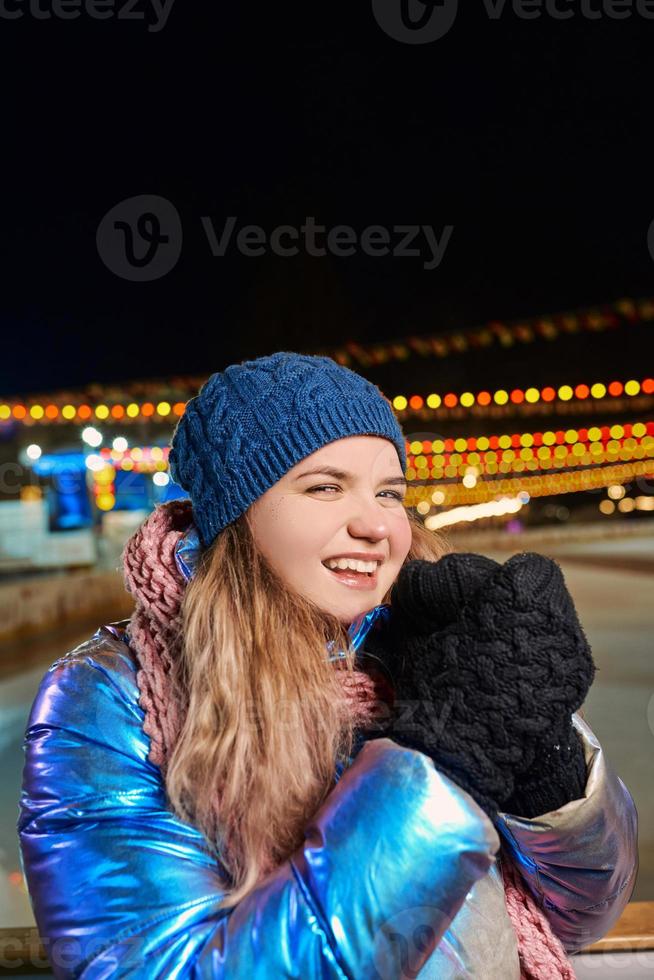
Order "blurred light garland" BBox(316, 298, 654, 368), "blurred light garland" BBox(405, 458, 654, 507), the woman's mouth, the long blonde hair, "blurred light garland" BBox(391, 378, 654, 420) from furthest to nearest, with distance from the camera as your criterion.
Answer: "blurred light garland" BBox(405, 458, 654, 507), "blurred light garland" BBox(391, 378, 654, 420), "blurred light garland" BBox(316, 298, 654, 368), the woman's mouth, the long blonde hair

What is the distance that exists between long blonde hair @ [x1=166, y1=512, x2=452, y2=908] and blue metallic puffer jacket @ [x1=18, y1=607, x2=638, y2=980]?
0.03 m

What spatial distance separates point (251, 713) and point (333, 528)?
193 millimetres

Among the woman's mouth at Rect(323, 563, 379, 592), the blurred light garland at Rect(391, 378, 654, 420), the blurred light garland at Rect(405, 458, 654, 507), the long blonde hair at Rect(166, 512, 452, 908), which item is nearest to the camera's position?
the long blonde hair at Rect(166, 512, 452, 908)

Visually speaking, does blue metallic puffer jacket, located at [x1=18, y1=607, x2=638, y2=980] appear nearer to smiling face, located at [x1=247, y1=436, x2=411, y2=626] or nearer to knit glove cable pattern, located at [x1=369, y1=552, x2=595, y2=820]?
knit glove cable pattern, located at [x1=369, y1=552, x2=595, y2=820]

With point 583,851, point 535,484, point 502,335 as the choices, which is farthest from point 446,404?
point 535,484

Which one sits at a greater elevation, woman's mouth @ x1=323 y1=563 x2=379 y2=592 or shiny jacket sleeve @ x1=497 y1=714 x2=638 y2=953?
woman's mouth @ x1=323 y1=563 x2=379 y2=592

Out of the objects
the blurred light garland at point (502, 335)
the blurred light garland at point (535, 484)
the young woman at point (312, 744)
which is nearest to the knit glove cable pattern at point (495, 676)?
the young woman at point (312, 744)

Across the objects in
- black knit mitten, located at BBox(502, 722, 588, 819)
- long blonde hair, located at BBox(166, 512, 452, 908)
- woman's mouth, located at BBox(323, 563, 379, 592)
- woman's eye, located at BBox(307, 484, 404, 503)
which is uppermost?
woman's eye, located at BBox(307, 484, 404, 503)

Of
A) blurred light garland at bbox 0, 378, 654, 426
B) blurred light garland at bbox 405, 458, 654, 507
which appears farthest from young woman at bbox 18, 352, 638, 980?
blurred light garland at bbox 405, 458, 654, 507

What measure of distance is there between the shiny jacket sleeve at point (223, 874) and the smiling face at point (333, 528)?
0.61 ft

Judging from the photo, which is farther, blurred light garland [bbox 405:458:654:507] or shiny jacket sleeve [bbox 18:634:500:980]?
blurred light garland [bbox 405:458:654:507]

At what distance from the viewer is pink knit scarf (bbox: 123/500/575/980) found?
69cm

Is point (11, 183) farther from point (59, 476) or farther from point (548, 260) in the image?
point (59, 476)

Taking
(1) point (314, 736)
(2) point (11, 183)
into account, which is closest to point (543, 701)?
(1) point (314, 736)
